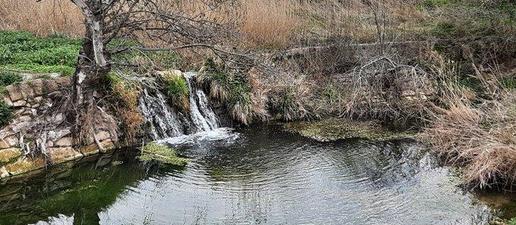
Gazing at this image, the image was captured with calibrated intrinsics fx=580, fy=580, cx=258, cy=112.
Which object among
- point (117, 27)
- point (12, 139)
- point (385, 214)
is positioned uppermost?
point (117, 27)

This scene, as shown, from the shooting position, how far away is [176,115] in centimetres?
1009

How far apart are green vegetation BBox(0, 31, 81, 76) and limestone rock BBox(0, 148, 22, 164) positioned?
5.27 ft

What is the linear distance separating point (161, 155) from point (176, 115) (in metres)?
1.60

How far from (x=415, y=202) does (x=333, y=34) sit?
794 centimetres

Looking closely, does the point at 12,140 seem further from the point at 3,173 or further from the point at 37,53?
the point at 37,53

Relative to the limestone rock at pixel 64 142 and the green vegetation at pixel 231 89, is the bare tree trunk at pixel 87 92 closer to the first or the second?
the limestone rock at pixel 64 142

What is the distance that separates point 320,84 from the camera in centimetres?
1195

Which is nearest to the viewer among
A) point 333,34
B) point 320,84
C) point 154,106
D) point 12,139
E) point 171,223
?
point 171,223

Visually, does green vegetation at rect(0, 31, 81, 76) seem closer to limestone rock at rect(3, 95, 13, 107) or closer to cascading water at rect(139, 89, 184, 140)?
limestone rock at rect(3, 95, 13, 107)

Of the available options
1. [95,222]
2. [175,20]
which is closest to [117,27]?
[175,20]

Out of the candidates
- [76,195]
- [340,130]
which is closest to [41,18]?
[76,195]

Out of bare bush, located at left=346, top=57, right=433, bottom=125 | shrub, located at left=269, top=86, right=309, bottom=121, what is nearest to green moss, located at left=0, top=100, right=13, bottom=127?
shrub, located at left=269, top=86, right=309, bottom=121

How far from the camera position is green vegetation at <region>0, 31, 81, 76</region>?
9.25 metres

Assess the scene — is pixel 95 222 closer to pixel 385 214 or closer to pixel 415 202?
pixel 385 214
